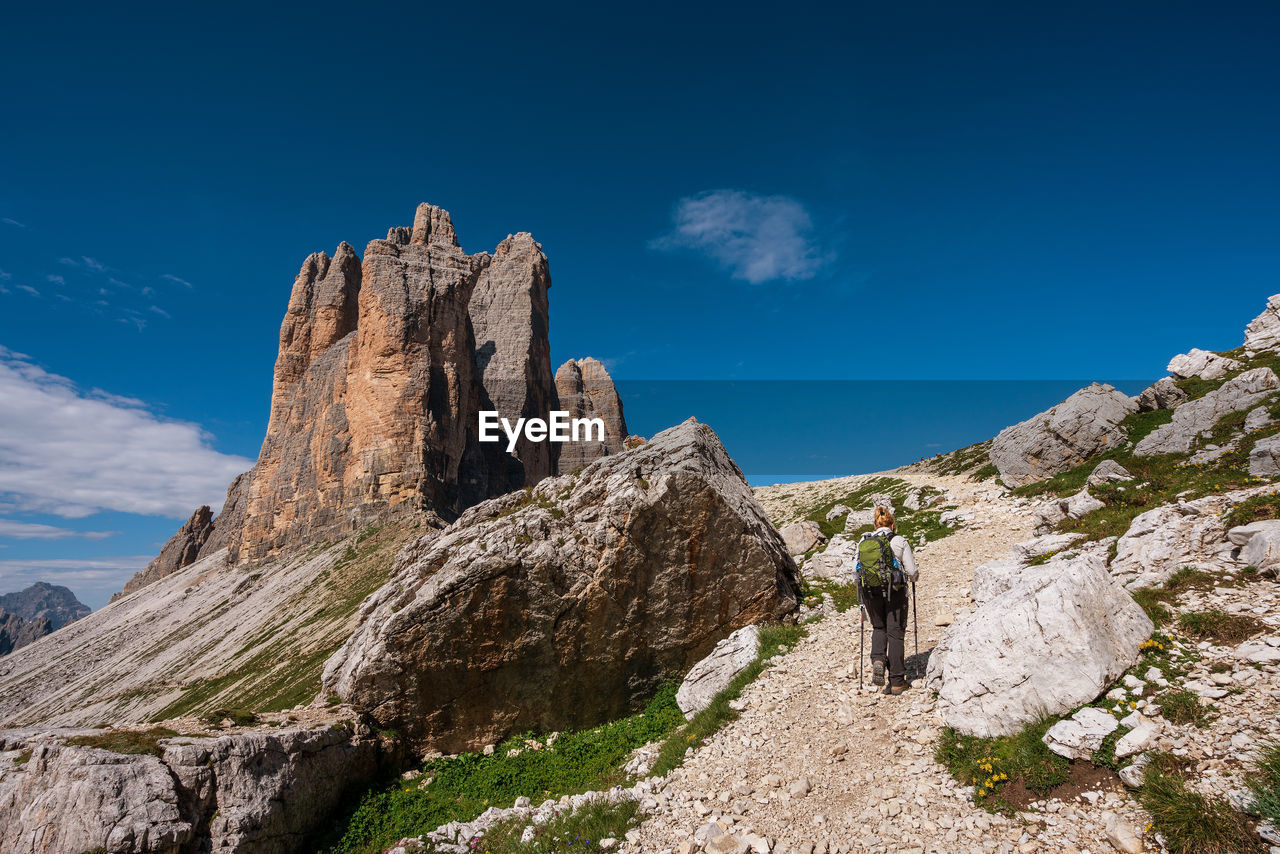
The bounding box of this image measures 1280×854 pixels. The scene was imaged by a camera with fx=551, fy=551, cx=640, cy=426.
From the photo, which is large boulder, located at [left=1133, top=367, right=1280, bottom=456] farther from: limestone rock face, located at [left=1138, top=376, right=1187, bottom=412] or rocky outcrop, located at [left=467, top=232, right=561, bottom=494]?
rocky outcrop, located at [left=467, top=232, right=561, bottom=494]

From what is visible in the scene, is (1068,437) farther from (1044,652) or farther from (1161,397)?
(1044,652)

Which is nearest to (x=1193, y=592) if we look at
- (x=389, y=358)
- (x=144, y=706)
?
(x=144, y=706)

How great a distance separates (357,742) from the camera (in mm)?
12219

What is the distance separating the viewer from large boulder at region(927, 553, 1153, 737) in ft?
23.4

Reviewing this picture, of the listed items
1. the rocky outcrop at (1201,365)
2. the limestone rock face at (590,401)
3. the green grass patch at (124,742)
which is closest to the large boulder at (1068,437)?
the rocky outcrop at (1201,365)

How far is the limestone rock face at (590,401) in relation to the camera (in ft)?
365

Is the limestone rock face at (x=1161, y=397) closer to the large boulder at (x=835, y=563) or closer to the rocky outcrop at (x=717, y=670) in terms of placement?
the large boulder at (x=835, y=563)

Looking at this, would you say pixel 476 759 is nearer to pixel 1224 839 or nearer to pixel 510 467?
pixel 1224 839

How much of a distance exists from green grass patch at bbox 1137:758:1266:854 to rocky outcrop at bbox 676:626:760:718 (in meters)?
7.18

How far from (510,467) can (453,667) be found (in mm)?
78545

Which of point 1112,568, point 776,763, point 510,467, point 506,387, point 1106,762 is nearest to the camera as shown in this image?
point 1106,762

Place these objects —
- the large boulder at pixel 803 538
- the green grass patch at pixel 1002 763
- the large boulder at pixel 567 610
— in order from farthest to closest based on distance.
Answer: the large boulder at pixel 803 538, the large boulder at pixel 567 610, the green grass patch at pixel 1002 763

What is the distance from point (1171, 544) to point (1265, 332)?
104 ft

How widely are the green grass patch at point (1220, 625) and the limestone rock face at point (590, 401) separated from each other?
104 meters
